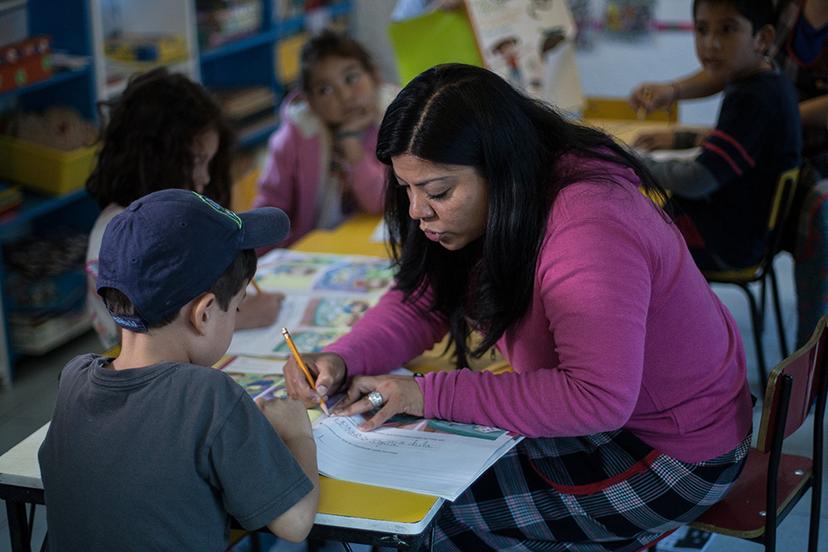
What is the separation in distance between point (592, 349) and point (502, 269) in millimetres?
207

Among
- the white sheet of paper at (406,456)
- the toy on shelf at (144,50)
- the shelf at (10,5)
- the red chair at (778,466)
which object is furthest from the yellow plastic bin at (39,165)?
the red chair at (778,466)

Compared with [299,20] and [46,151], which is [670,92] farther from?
[299,20]

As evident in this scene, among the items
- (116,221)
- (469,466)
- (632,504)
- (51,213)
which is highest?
(116,221)

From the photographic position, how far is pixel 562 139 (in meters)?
1.68

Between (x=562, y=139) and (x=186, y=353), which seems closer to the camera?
(x=186, y=353)

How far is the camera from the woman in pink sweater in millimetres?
1533

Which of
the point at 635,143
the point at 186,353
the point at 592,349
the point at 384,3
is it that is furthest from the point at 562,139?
the point at 384,3

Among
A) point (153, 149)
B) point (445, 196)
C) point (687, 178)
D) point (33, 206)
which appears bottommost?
point (33, 206)

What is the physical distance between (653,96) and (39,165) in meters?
2.04

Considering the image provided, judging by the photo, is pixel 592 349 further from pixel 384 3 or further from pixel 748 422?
pixel 384 3

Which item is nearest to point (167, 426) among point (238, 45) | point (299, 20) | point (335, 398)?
point (335, 398)

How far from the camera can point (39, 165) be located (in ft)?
11.6

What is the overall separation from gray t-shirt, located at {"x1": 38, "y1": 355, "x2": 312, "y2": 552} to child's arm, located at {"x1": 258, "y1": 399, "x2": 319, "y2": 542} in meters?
0.02

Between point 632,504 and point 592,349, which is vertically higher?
point 592,349
